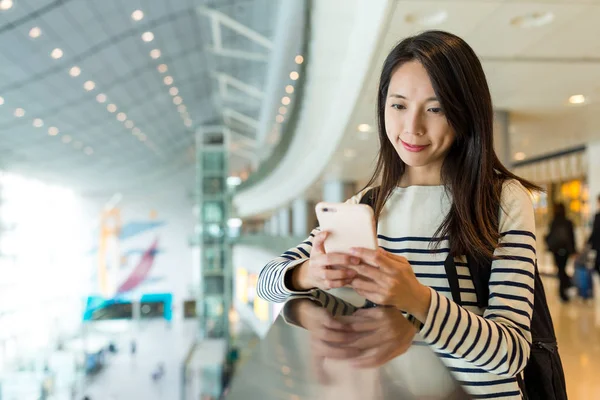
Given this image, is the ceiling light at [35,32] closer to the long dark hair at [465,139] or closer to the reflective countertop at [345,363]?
the long dark hair at [465,139]

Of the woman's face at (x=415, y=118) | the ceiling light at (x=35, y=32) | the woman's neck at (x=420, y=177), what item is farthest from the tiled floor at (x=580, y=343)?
the ceiling light at (x=35, y=32)

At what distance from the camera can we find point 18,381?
520 inches

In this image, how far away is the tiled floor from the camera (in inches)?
180

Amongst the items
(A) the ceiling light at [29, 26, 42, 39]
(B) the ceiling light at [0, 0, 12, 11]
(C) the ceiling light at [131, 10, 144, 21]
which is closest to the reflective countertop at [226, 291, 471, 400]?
(B) the ceiling light at [0, 0, 12, 11]

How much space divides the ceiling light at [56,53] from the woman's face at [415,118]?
8.44 m

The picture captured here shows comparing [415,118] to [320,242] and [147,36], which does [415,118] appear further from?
[147,36]

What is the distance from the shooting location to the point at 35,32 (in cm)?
741

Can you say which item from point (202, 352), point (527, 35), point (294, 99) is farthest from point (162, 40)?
point (202, 352)

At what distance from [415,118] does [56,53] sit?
870cm

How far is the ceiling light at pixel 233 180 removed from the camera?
23805mm

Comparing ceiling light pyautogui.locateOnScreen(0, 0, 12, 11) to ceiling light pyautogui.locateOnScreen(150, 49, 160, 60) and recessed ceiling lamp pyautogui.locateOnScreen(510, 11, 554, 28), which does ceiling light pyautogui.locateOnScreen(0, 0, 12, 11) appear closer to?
ceiling light pyautogui.locateOnScreen(150, 49, 160, 60)

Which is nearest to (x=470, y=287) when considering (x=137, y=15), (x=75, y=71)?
(x=137, y=15)

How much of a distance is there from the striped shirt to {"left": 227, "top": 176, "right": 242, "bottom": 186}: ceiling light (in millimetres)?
22500

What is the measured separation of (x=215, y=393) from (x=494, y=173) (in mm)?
20347
